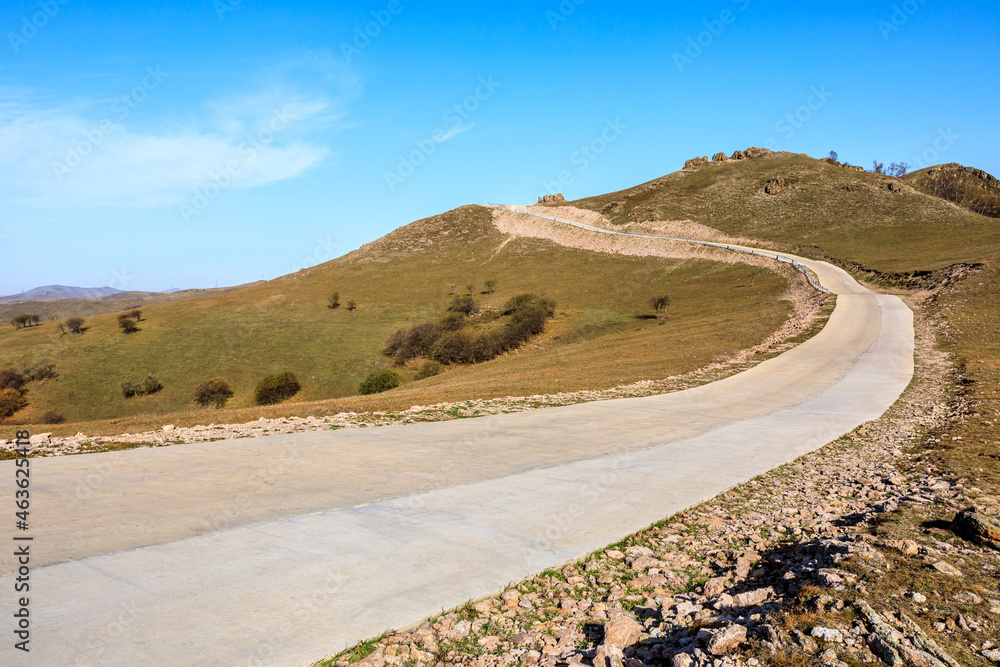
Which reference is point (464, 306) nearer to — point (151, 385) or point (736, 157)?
point (151, 385)

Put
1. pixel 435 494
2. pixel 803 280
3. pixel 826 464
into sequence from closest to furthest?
pixel 435 494 < pixel 826 464 < pixel 803 280

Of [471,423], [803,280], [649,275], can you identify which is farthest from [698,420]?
[649,275]

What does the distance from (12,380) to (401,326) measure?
106ft

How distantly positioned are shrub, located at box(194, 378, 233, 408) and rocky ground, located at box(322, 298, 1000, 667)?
4305 centimetres

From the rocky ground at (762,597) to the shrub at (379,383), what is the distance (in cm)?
3556

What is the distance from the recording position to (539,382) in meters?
21.2

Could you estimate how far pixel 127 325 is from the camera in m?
65.3

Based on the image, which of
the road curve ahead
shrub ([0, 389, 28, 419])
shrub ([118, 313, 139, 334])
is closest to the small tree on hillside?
the road curve ahead

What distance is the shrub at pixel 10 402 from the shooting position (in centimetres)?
4241

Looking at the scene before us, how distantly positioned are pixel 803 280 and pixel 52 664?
53.9 m

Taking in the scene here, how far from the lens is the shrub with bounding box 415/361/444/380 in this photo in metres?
45.8

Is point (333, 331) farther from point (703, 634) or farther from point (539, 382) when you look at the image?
point (703, 634)

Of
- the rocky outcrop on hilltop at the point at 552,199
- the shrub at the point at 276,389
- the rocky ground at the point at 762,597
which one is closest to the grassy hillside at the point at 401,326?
the shrub at the point at 276,389

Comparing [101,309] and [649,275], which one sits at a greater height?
[101,309]
